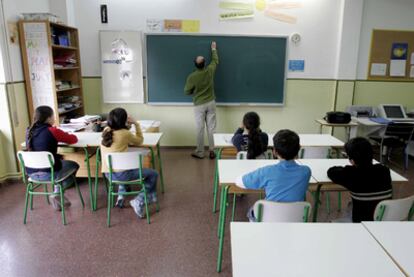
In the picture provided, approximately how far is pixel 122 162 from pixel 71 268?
3.06ft

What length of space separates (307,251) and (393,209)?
806 millimetres

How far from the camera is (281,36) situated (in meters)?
5.23

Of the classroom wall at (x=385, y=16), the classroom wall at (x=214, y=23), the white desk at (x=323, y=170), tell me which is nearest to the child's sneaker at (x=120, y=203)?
the white desk at (x=323, y=170)

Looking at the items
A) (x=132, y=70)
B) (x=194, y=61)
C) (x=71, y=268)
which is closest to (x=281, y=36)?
(x=194, y=61)

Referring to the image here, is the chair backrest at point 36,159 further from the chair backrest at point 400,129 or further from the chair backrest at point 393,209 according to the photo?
the chair backrest at point 400,129

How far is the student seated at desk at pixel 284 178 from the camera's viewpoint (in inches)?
76.4

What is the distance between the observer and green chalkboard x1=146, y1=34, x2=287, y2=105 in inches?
204

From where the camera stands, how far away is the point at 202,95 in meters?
5.05

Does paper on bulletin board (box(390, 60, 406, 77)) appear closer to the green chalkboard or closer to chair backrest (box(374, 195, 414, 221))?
the green chalkboard

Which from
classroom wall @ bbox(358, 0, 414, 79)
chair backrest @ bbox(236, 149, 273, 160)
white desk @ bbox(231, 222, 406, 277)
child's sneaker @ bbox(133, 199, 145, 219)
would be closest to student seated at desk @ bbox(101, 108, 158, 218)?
child's sneaker @ bbox(133, 199, 145, 219)

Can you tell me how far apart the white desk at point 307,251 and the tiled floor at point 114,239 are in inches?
38.9

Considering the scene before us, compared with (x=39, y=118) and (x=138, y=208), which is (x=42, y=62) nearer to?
(x=39, y=118)

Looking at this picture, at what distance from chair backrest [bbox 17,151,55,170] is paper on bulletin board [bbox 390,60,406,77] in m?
5.45

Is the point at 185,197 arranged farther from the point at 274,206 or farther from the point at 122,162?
the point at 274,206
